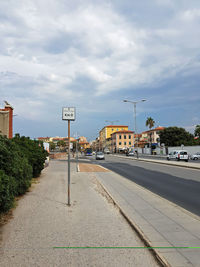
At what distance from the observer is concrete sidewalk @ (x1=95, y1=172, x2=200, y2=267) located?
3.98 meters

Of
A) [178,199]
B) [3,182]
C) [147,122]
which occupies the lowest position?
[178,199]

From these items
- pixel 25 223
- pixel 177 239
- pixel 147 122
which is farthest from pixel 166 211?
pixel 147 122

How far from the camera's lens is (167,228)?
18.1ft

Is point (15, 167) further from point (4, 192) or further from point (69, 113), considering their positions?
point (69, 113)

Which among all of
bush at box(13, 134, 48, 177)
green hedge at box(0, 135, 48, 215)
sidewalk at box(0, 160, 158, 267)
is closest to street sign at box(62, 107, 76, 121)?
green hedge at box(0, 135, 48, 215)

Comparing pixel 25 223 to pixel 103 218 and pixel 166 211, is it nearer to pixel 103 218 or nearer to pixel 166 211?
pixel 103 218

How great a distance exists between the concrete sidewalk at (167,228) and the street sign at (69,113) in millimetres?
3433

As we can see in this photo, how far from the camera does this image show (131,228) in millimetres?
5605

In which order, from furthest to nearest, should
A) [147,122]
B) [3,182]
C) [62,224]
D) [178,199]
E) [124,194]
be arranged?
[147,122] → [124,194] → [178,199] → [62,224] → [3,182]

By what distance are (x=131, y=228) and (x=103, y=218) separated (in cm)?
106

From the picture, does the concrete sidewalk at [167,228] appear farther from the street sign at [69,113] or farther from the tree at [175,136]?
the tree at [175,136]

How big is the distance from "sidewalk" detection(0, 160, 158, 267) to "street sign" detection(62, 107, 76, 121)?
2888 millimetres

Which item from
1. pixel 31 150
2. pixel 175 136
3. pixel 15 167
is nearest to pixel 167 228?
pixel 15 167

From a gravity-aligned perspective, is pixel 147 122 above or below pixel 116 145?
above
